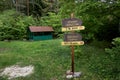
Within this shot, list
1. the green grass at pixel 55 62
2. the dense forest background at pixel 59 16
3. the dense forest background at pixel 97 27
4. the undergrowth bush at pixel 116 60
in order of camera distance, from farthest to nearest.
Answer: the dense forest background at pixel 59 16, the green grass at pixel 55 62, the dense forest background at pixel 97 27, the undergrowth bush at pixel 116 60

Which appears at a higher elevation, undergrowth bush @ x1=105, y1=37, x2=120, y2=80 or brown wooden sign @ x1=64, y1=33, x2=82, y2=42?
brown wooden sign @ x1=64, y1=33, x2=82, y2=42

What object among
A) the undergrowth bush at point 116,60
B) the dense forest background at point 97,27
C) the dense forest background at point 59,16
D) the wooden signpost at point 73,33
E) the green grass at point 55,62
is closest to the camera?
the undergrowth bush at point 116,60

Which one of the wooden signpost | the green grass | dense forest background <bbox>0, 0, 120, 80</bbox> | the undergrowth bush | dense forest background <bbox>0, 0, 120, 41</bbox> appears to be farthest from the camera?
dense forest background <bbox>0, 0, 120, 41</bbox>

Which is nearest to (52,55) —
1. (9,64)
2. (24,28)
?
(9,64)

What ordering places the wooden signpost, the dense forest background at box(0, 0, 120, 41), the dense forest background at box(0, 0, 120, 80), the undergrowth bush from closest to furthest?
the undergrowth bush
the dense forest background at box(0, 0, 120, 80)
the wooden signpost
the dense forest background at box(0, 0, 120, 41)

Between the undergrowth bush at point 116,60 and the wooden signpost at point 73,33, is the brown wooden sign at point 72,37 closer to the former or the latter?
the wooden signpost at point 73,33

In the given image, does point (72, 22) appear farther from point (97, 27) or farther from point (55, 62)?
point (97, 27)

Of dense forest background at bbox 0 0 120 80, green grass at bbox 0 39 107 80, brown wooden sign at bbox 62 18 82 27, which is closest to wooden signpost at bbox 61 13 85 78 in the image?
brown wooden sign at bbox 62 18 82 27

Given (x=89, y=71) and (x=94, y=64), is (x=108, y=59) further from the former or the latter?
(x=89, y=71)

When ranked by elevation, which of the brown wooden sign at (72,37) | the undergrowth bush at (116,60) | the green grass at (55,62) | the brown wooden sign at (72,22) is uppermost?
the brown wooden sign at (72,22)

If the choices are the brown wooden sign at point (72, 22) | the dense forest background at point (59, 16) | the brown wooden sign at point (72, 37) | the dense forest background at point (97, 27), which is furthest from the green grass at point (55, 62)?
the brown wooden sign at point (72, 22)

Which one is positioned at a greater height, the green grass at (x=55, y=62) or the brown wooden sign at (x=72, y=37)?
the brown wooden sign at (x=72, y=37)

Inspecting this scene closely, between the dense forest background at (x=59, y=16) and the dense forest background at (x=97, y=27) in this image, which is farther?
the dense forest background at (x=59, y=16)

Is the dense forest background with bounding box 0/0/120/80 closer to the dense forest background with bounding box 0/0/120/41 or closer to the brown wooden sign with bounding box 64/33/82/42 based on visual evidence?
the dense forest background with bounding box 0/0/120/41
